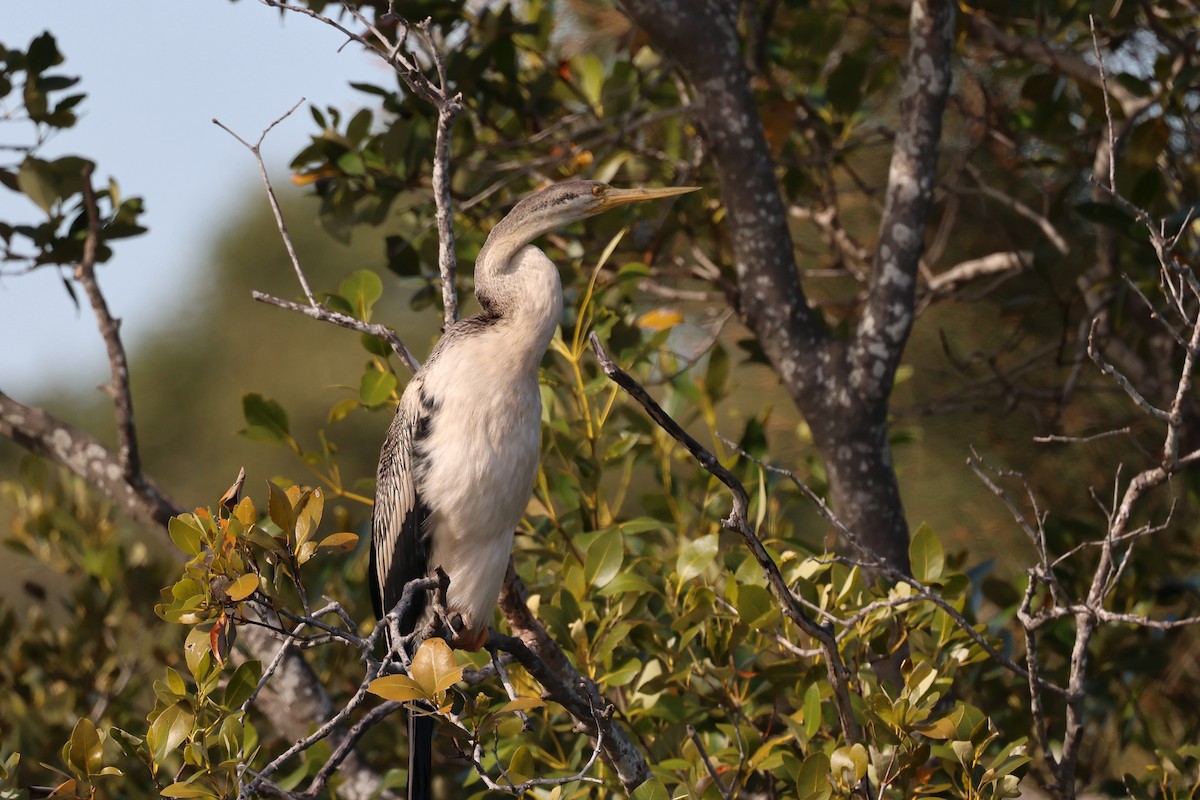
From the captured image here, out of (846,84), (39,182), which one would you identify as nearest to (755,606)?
(846,84)

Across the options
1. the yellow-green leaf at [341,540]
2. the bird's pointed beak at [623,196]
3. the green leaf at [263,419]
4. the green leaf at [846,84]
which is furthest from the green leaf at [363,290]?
the green leaf at [846,84]

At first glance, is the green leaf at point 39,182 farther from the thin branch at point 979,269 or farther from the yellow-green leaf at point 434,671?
the thin branch at point 979,269

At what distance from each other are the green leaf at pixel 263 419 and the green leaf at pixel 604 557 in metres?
0.61

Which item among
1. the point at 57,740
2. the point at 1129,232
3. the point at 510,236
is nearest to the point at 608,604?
the point at 510,236

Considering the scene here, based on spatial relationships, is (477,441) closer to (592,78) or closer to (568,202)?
(568,202)

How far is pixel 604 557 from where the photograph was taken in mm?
1785

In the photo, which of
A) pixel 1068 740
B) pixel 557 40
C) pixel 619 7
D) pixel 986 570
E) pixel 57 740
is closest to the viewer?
pixel 1068 740

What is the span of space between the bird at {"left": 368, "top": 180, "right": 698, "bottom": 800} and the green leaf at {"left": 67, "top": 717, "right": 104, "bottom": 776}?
1.57 ft

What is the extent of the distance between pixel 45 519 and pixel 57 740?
56 cm

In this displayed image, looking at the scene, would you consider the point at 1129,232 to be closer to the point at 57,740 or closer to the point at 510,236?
the point at 510,236

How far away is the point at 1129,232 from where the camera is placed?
85.0 inches

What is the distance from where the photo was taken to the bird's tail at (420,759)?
179 centimetres

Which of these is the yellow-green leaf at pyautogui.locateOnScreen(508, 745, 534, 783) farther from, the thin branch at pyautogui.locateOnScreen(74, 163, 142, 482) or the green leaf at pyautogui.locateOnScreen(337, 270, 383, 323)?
the thin branch at pyautogui.locateOnScreen(74, 163, 142, 482)

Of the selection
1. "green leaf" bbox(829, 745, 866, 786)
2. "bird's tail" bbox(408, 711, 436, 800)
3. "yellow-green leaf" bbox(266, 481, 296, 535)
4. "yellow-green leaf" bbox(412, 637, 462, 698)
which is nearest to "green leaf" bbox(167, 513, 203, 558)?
"yellow-green leaf" bbox(266, 481, 296, 535)
